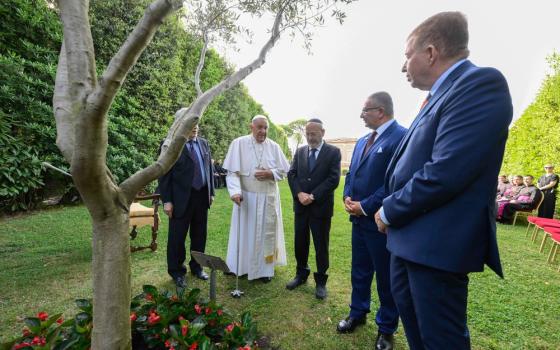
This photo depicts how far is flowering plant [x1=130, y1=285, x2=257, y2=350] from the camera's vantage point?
1772 millimetres

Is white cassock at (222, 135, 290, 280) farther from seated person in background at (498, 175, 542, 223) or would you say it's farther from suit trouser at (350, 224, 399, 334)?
seated person in background at (498, 175, 542, 223)

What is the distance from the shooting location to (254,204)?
13.3 ft

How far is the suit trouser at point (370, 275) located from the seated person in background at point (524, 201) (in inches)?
402

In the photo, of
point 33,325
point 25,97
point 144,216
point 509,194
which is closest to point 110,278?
point 33,325

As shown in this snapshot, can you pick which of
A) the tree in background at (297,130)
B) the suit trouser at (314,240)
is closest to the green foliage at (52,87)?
the suit trouser at (314,240)

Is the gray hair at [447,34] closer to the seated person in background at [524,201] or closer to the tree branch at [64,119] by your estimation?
the tree branch at [64,119]

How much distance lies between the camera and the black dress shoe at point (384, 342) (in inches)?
102

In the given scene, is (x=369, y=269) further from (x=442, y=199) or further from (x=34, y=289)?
(x=34, y=289)

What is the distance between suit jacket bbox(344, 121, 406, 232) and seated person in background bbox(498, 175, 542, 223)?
10230mm

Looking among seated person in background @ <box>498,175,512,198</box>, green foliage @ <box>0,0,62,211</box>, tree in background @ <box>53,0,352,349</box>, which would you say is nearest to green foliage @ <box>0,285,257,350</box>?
tree in background @ <box>53,0,352,349</box>

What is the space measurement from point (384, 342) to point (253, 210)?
7.33ft

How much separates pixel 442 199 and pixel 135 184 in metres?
1.57

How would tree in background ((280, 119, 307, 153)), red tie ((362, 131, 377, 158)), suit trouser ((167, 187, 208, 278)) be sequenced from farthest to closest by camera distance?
tree in background ((280, 119, 307, 153))
suit trouser ((167, 187, 208, 278))
red tie ((362, 131, 377, 158))

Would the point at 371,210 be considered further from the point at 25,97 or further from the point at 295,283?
the point at 25,97
